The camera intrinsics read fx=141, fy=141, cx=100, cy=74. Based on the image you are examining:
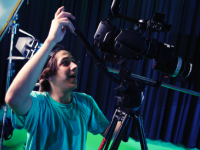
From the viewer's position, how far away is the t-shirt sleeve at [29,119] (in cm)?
61

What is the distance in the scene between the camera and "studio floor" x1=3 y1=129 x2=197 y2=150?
1567mm

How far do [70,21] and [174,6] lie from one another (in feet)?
7.14

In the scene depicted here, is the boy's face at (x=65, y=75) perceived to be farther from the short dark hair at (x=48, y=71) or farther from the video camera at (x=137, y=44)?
the video camera at (x=137, y=44)

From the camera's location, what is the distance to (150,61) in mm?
2227

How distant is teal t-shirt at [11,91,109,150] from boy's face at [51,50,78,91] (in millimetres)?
103

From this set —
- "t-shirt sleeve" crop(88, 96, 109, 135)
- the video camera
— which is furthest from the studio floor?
the video camera

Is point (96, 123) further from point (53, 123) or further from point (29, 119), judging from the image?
point (29, 119)

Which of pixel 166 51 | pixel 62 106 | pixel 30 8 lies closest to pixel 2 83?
pixel 30 8

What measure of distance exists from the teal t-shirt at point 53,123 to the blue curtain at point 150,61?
58.3 inches

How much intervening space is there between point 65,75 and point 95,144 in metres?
1.39

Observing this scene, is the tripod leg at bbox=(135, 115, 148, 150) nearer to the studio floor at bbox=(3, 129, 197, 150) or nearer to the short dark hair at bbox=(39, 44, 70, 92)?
the short dark hair at bbox=(39, 44, 70, 92)

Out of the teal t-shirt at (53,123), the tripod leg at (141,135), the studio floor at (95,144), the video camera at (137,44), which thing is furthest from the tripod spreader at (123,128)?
the studio floor at (95,144)

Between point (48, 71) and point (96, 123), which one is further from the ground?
point (48, 71)

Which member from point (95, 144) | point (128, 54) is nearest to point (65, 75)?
point (128, 54)
